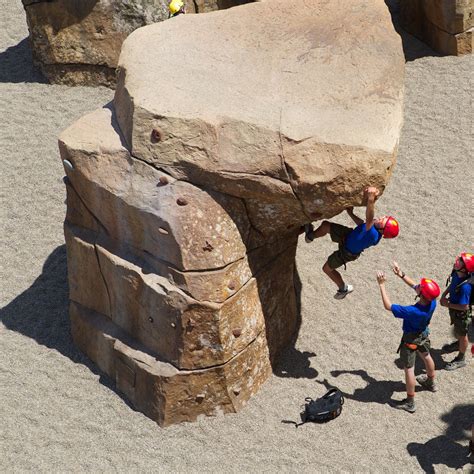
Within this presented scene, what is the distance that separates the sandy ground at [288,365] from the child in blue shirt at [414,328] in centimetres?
14

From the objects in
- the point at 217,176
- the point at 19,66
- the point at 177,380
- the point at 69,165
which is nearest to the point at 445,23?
the point at 19,66

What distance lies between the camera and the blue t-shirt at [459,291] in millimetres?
7738

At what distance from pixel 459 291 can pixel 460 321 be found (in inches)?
12.4

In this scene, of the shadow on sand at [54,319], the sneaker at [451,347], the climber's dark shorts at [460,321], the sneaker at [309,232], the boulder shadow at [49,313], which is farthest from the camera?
the boulder shadow at [49,313]

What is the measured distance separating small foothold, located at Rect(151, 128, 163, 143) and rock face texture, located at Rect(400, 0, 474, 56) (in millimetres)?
6064

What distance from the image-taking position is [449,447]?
7.38m

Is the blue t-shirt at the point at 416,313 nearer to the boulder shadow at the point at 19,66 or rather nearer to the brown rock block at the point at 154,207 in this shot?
the brown rock block at the point at 154,207

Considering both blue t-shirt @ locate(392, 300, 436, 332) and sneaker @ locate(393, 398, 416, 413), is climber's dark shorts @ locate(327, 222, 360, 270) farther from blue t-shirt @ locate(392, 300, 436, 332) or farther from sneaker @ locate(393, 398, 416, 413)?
sneaker @ locate(393, 398, 416, 413)

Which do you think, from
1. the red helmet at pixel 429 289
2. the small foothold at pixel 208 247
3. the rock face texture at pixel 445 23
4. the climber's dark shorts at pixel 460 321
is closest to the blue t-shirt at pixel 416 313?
the red helmet at pixel 429 289

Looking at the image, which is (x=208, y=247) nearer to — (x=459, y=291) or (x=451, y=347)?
(x=459, y=291)

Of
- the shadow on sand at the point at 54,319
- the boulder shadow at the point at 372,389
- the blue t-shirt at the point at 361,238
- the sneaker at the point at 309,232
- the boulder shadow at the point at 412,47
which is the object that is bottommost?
the boulder shadow at the point at 372,389

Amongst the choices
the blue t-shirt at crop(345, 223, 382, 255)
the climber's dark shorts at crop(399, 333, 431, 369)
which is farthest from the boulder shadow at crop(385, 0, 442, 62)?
the climber's dark shorts at crop(399, 333, 431, 369)

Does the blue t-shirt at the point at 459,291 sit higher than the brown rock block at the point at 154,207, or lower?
lower

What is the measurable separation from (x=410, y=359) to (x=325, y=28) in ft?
8.91
